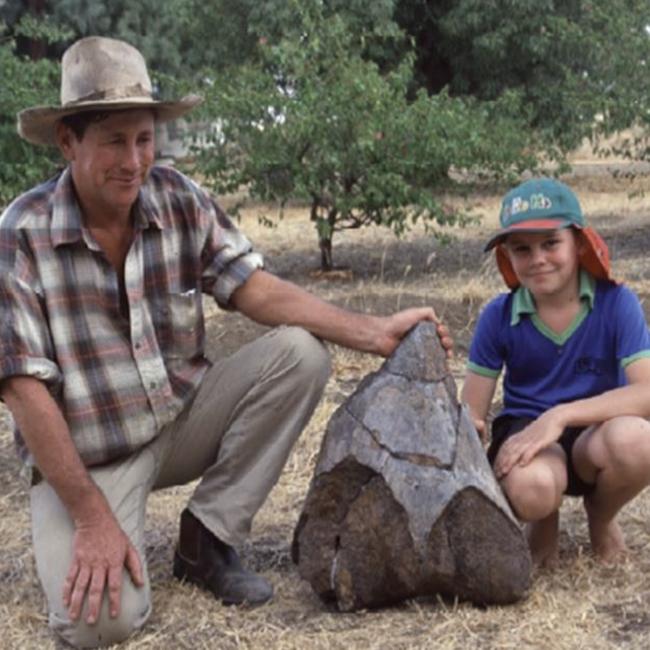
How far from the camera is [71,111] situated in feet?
11.8

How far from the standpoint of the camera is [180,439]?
4012 mm

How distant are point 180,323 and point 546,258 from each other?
107 cm

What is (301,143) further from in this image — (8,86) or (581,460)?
(581,460)

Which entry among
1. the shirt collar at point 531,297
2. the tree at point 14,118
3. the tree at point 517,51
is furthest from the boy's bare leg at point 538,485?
the tree at point 517,51

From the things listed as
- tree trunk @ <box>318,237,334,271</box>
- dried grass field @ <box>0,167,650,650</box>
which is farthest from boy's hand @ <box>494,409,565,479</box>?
tree trunk @ <box>318,237,334,271</box>

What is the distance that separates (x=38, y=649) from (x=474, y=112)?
26.1 feet

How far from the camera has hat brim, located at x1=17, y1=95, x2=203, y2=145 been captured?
3.58 meters

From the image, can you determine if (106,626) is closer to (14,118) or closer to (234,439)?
(234,439)

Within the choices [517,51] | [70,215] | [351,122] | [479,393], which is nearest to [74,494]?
[70,215]

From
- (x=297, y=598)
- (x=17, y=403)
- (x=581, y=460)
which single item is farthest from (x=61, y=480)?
(x=581, y=460)

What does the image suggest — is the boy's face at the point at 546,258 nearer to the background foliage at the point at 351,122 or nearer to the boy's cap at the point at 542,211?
the boy's cap at the point at 542,211

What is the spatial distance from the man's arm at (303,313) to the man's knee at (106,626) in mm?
930

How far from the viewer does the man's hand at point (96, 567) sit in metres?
3.50

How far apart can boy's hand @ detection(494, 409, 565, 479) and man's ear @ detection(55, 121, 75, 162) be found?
1476 millimetres
